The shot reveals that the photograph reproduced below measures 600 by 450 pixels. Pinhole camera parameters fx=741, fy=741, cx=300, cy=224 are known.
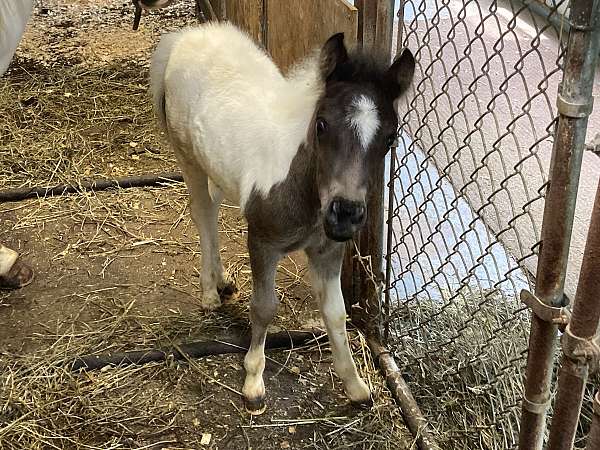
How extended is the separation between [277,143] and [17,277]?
1707 mm

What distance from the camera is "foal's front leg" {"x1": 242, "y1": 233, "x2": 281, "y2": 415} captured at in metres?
2.59

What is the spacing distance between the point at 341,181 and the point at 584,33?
0.76 m

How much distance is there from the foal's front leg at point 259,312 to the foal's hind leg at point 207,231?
0.56 metres

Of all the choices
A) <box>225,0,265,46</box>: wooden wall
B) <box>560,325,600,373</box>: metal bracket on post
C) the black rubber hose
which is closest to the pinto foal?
the black rubber hose

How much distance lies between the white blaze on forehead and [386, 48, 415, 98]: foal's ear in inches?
5.3

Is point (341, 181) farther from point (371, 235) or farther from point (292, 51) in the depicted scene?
point (292, 51)

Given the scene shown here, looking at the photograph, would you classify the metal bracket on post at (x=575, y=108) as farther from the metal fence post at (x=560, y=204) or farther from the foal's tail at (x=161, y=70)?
the foal's tail at (x=161, y=70)

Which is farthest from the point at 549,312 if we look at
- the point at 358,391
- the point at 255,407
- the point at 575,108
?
the point at 255,407

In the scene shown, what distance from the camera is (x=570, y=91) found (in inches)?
61.6

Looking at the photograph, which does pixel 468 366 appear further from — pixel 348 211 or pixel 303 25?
pixel 303 25

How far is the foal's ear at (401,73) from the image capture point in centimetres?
210

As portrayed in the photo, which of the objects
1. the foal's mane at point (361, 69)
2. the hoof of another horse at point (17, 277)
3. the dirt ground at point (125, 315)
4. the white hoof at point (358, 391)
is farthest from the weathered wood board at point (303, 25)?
the hoof of another horse at point (17, 277)

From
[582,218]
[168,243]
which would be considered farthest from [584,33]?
[168,243]

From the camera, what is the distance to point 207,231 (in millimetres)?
3262
